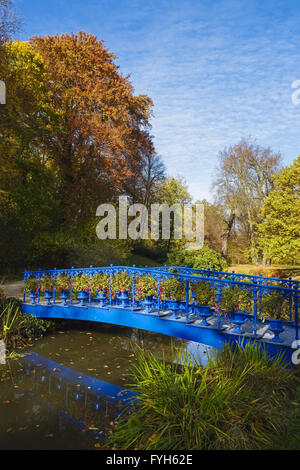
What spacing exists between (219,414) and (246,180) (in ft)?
90.3

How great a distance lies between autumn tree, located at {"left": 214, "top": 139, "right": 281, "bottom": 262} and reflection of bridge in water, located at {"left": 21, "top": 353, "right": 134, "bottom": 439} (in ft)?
77.7

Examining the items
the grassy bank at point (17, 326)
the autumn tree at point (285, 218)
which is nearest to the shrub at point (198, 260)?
the autumn tree at point (285, 218)

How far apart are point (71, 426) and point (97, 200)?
14.1 meters

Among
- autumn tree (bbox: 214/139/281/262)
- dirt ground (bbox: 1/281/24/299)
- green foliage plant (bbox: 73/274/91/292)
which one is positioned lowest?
dirt ground (bbox: 1/281/24/299)

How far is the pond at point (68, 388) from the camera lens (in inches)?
212

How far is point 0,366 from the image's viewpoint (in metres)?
8.37

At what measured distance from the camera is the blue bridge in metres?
6.72

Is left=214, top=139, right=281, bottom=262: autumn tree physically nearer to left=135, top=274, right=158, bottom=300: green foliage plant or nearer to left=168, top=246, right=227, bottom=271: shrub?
left=168, top=246, right=227, bottom=271: shrub

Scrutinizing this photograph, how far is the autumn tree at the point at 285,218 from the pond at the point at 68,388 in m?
13.0

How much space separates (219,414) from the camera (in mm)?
4426

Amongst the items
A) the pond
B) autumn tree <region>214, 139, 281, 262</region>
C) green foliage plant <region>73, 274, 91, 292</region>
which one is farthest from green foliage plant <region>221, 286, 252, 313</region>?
autumn tree <region>214, 139, 281, 262</region>

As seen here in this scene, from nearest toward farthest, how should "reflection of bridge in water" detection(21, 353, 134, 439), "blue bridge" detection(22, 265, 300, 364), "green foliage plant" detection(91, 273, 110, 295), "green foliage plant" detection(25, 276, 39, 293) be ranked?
"reflection of bridge in water" detection(21, 353, 134, 439), "blue bridge" detection(22, 265, 300, 364), "green foliage plant" detection(91, 273, 110, 295), "green foliage plant" detection(25, 276, 39, 293)
